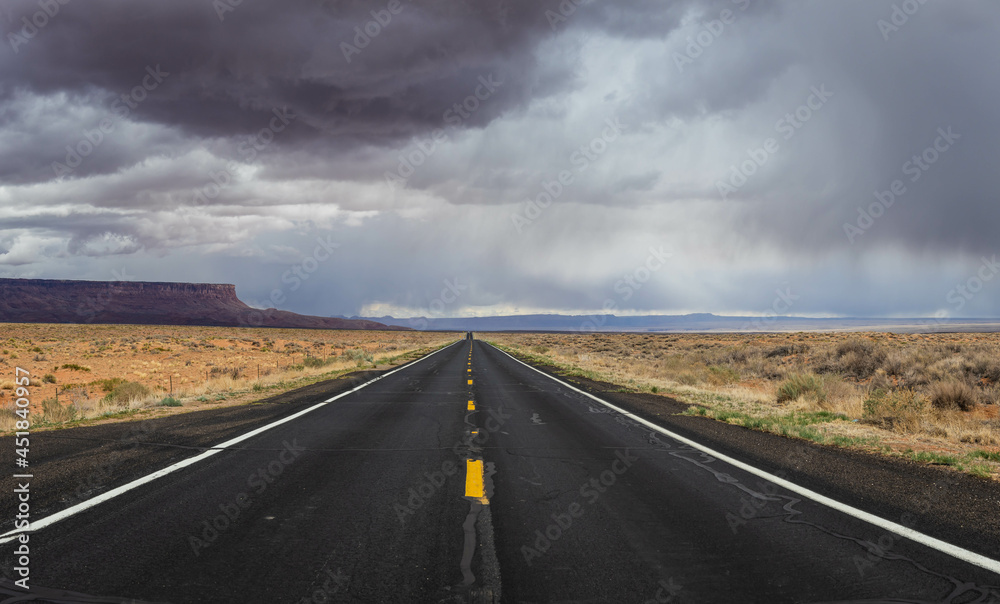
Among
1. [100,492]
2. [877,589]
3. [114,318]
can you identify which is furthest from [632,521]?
[114,318]

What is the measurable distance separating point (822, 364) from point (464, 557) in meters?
26.1

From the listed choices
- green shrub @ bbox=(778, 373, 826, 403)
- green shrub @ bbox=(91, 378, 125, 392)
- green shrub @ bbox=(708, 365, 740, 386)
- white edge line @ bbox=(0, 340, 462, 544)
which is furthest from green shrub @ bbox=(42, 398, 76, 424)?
→ green shrub @ bbox=(708, 365, 740, 386)

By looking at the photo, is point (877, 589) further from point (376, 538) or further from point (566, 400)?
point (566, 400)

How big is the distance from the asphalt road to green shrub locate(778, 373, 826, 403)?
30.8 ft

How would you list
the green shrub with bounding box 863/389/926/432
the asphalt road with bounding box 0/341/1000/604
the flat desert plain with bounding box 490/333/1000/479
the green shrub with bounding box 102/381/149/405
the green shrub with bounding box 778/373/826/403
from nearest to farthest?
the asphalt road with bounding box 0/341/1000/604 → the flat desert plain with bounding box 490/333/1000/479 → the green shrub with bounding box 863/389/926/432 → the green shrub with bounding box 778/373/826/403 → the green shrub with bounding box 102/381/149/405

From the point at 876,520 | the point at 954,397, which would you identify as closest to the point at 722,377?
the point at 954,397

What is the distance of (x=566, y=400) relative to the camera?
51.0 ft

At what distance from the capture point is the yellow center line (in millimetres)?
5848

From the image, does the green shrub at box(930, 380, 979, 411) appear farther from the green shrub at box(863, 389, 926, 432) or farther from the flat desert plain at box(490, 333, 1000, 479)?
the green shrub at box(863, 389, 926, 432)

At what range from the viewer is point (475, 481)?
6.45m

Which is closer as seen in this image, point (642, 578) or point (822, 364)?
point (642, 578)

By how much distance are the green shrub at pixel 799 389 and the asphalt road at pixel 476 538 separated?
30.8 ft

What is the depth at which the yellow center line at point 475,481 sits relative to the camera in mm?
5848

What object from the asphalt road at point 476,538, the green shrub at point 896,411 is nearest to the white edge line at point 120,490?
the asphalt road at point 476,538
